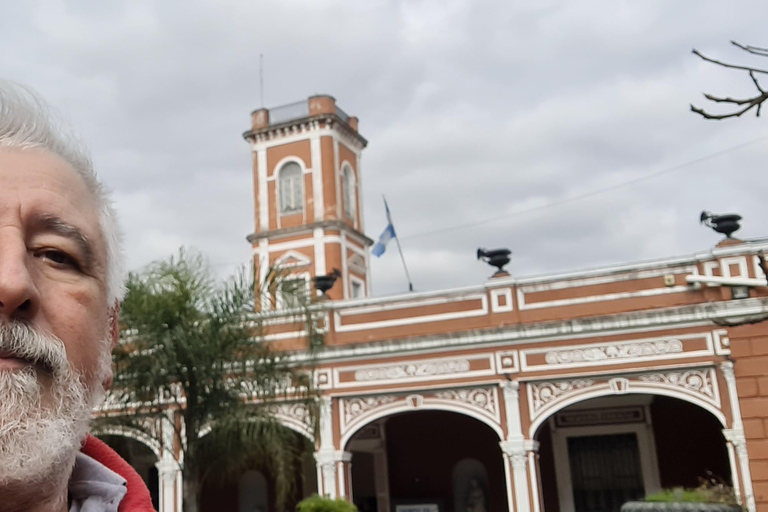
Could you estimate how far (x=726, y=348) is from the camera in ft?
36.4

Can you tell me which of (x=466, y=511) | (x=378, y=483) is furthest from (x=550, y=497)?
(x=378, y=483)

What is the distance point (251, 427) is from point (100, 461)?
7.76m

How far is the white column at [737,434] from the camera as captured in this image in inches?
420

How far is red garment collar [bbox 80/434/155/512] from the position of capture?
1.38m

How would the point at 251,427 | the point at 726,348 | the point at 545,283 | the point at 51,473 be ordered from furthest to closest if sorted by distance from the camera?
the point at 545,283, the point at 726,348, the point at 251,427, the point at 51,473

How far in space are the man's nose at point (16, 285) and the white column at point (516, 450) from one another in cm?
1136

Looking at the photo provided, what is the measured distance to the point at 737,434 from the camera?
10.8 meters

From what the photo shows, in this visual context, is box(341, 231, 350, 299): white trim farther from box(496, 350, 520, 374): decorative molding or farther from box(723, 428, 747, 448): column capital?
box(723, 428, 747, 448): column capital

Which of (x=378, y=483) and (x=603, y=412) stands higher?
(x=603, y=412)

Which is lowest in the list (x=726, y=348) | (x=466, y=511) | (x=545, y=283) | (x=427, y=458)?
(x=466, y=511)

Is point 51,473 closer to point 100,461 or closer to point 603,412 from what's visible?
point 100,461

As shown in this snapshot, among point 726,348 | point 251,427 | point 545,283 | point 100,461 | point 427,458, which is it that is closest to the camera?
point 100,461

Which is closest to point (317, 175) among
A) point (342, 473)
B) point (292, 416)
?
point (292, 416)

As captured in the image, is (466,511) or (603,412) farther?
(466,511)
